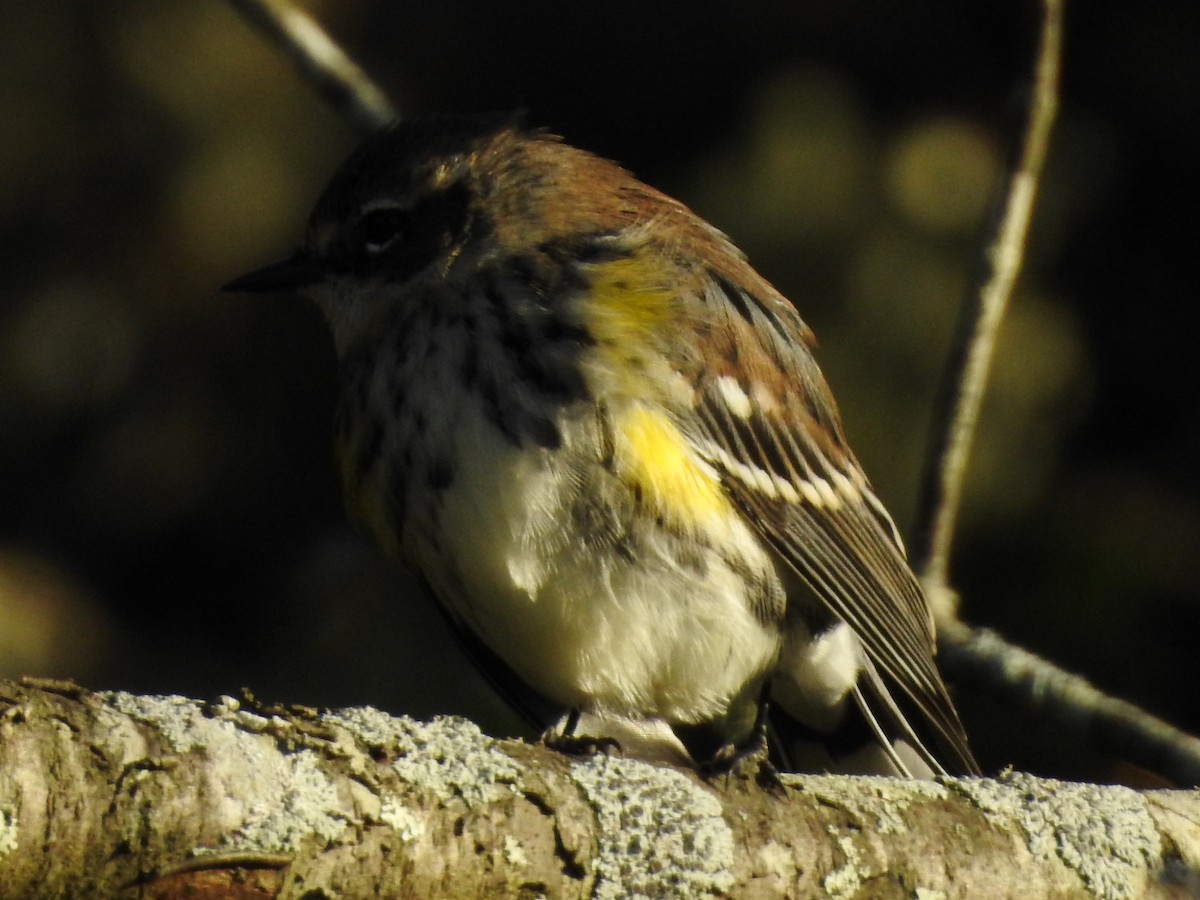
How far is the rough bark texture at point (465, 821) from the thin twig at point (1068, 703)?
376mm

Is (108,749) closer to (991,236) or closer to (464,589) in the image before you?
(464,589)

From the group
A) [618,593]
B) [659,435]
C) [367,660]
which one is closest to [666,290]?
[659,435]

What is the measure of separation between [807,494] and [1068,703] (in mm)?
753

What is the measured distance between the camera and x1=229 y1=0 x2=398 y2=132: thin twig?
4.35m

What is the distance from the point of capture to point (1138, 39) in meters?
6.52

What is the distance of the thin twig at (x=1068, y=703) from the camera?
368 cm

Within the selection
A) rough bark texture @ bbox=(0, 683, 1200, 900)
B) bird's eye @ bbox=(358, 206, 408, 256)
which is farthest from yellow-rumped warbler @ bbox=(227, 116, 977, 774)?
rough bark texture @ bbox=(0, 683, 1200, 900)

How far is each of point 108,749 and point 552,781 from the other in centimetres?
75

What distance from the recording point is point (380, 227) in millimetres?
4395

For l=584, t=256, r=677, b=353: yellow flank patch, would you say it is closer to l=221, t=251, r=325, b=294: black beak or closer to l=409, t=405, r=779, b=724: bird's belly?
l=409, t=405, r=779, b=724: bird's belly

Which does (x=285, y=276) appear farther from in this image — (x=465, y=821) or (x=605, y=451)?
(x=465, y=821)

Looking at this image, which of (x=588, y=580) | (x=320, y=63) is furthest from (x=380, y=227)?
(x=588, y=580)

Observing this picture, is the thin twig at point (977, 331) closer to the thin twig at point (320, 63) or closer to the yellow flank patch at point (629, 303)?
the yellow flank patch at point (629, 303)

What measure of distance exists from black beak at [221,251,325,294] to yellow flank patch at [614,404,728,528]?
1126mm
